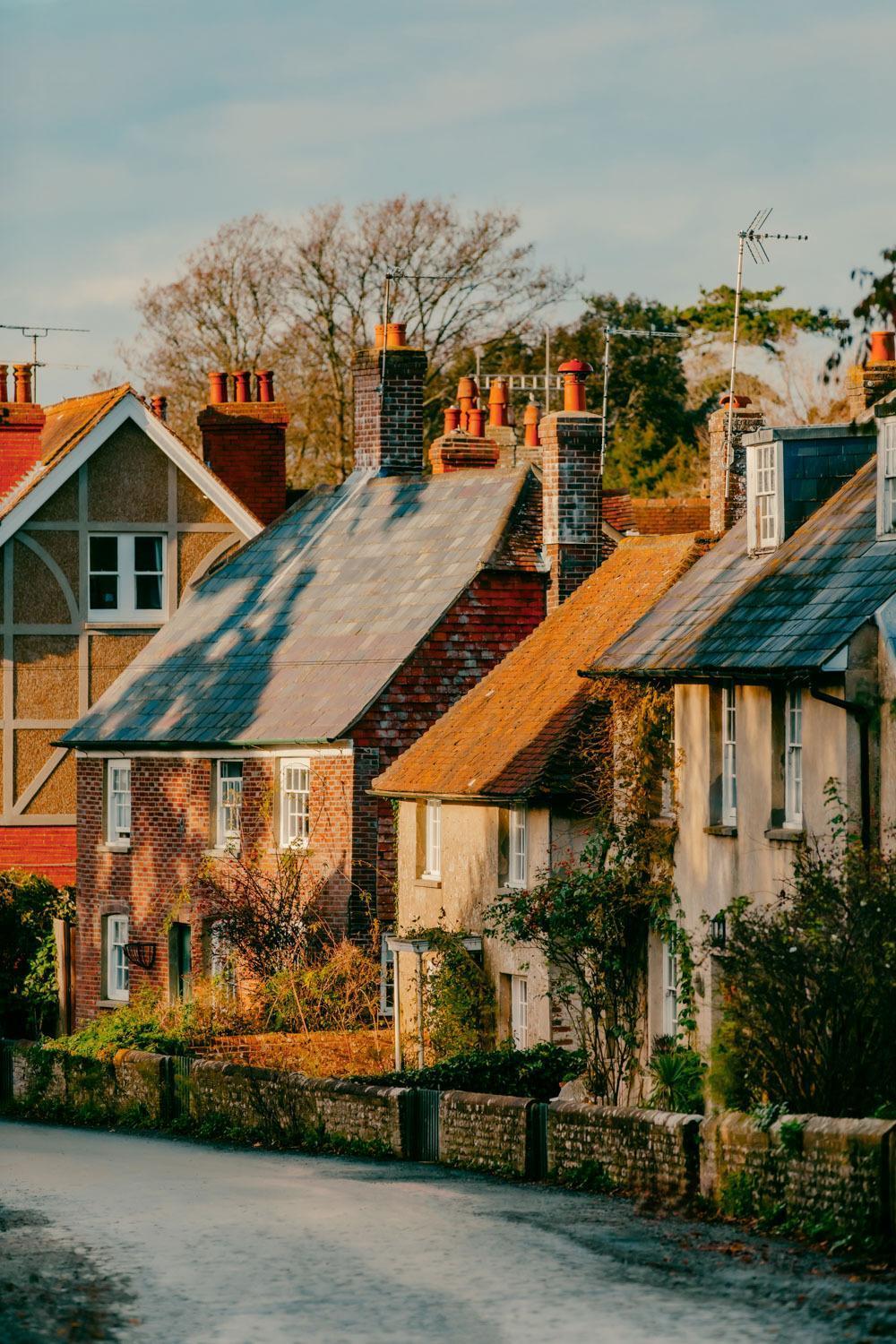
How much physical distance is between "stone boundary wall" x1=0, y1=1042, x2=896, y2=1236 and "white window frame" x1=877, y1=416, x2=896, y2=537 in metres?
6.89

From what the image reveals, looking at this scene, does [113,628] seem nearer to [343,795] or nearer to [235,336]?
[343,795]

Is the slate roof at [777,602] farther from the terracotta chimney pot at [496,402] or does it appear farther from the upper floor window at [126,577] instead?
the terracotta chimney pot at [496,402]

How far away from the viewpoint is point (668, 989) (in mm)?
26609

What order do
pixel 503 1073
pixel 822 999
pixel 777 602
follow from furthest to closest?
pixel 503 1073 < pixel 777 602 < pixel 822 999

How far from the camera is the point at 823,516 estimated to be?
83.5 feet

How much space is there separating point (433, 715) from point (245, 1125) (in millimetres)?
9816

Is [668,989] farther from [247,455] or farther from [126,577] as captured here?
[247,455]

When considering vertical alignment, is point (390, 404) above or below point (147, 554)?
above

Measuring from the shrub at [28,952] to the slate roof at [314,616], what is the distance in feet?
10.2

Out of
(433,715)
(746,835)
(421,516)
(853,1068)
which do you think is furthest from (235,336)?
(853,1068)

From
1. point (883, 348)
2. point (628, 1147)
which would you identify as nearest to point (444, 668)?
point (883, 348)

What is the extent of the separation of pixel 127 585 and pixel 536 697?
1363cm

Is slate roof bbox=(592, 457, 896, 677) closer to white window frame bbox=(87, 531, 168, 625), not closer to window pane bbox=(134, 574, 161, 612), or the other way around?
white window frame bbox=(87, 531, 168, 625)

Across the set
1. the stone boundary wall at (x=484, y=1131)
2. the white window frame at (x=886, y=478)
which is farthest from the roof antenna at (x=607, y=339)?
the stone boundary wall at (x=484, y=1131)
